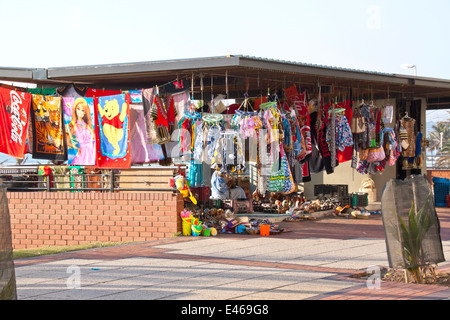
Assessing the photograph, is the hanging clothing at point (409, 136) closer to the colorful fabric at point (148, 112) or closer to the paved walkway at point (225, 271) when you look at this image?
the paved walkway at point (225, 271)

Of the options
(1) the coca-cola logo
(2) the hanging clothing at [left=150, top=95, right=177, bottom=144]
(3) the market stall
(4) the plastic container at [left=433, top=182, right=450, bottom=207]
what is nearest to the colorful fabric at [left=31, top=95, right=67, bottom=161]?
(3) the market stall

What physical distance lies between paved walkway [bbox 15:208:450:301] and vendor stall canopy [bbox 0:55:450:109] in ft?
11.4

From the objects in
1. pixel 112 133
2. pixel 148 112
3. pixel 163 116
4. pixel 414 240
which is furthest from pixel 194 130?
pixel 414 240

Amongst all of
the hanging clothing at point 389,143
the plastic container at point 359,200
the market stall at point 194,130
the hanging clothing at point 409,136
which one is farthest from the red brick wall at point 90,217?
the hanging clothing at point 409,136

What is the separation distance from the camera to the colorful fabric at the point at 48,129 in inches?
573

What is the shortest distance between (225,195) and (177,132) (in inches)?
83.0

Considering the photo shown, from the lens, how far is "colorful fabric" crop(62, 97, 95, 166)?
48.0 ft

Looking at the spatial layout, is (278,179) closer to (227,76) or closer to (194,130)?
(194,130)

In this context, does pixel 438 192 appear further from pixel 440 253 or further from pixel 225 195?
pixel 440 253

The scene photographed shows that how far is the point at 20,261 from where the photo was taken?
10664mm

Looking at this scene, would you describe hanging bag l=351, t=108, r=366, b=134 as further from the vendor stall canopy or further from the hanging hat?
the hanging hat

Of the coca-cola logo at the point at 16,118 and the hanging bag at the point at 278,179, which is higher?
the coca-cola logo at the point at 16,118

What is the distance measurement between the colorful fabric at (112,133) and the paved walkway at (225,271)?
2449 mm

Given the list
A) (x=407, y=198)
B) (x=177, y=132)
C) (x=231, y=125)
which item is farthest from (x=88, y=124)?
(x=407, y=198)
